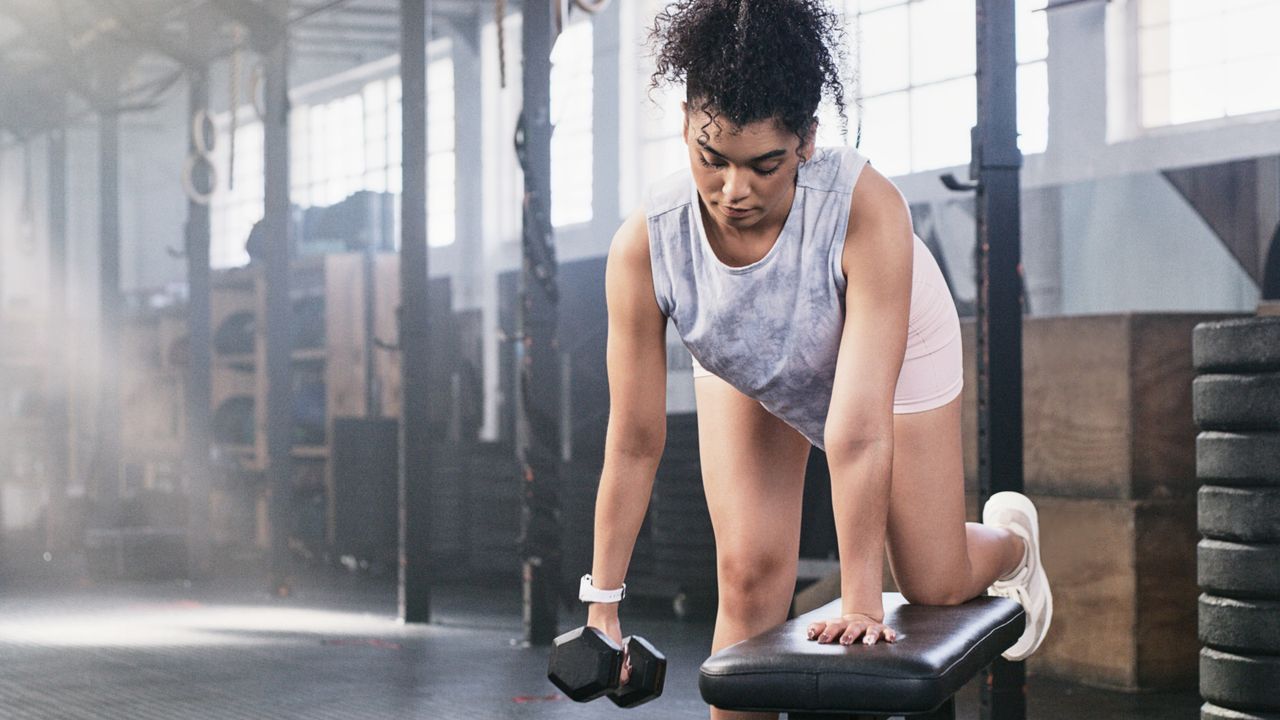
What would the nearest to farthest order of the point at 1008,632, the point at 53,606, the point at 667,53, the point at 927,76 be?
the point at 667,53 < the point at 1008,632 < the point at 53,606 < the point at 927,76

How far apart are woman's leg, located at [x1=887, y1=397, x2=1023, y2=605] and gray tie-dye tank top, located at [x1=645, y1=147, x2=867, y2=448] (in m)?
0.23

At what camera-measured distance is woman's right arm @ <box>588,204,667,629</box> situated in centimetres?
205

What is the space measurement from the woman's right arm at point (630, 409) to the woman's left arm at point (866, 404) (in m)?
0.27

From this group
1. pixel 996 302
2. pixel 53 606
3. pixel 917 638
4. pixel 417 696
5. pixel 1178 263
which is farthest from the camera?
pixel 53 606

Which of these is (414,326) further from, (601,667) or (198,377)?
(601,667)

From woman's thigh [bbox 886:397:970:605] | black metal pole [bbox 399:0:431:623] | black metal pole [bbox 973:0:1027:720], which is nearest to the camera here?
woman's thigh [bbox 886:397:970:605]

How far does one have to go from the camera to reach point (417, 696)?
4.70 meters

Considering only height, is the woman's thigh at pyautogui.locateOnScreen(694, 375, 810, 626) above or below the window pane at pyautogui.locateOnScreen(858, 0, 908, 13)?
below

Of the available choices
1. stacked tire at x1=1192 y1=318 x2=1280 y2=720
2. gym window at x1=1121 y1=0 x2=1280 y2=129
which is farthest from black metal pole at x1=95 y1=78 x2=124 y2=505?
stacked tire at x1=1192 y1=318 x2=1280 y2=720

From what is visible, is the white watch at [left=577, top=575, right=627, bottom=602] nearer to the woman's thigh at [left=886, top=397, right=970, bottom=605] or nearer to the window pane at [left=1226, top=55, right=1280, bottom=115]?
the woman's thigh at [left=886, top=397, right=970, bottom=605]

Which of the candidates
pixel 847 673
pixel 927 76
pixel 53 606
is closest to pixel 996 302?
pixel 847 673

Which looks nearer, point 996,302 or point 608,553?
point 608,553

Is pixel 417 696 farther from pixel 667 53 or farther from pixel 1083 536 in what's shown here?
pixel 667 53

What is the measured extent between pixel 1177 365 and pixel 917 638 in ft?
10.6
